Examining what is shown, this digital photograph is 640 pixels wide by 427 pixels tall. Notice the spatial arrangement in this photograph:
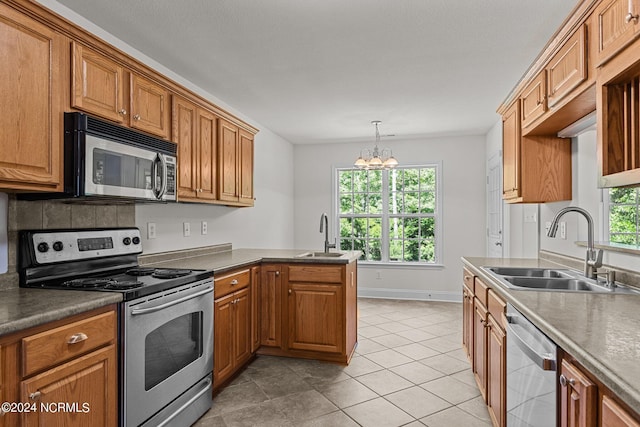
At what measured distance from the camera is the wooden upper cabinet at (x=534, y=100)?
237 cm

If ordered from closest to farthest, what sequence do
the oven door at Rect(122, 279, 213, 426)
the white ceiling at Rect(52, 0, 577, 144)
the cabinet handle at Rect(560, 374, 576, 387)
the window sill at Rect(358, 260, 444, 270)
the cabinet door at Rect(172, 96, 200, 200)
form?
1. the cabinet handle at Rect(560, 374, 576, 387)
2. the oven door at Rect(122, 279, 213, 426)
3. the white ceiling at Rect(52, 0, 577, 144)
4. the cabinet door at Rect(172, 96, 200, 200)
5. the window sill at Rect(358, 260, 444, 270)

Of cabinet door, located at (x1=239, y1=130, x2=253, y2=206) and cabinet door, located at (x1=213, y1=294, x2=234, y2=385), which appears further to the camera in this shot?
cabinet door, located at (x1=239, y1=130, x2=253, y2=206)

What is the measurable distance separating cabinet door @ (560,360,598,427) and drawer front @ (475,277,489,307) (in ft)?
3.65

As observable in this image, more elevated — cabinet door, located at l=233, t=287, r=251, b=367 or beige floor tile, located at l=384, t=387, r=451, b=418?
cabinet door, located at l=233, t=287, r=251, b=367

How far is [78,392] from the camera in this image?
5.08 feet

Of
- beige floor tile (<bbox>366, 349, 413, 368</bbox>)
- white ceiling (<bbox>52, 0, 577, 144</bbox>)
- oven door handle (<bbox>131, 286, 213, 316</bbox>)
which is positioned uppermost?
white ceiling (<bbox>52, 0, 577, 144</bbox>)

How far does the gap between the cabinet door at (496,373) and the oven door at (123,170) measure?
6.98ft

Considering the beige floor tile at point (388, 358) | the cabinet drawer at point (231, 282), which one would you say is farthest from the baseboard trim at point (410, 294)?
the cabinet drawer at point (231, 282)

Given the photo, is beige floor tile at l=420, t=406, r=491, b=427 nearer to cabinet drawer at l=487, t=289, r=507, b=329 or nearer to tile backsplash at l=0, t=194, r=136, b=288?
cabinet drawer at l=487, t=289, r=507, b=329

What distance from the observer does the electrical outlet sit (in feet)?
9.59

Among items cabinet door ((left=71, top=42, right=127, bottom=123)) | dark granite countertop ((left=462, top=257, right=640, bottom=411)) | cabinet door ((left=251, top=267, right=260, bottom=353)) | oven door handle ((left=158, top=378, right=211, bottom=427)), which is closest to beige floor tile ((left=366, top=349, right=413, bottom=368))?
cabinet door ((left=251, top=267, right=260, bottom=353))

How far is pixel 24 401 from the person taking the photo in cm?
133

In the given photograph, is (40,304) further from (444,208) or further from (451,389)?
(444,208)

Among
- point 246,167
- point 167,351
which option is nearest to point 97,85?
point 167,351
